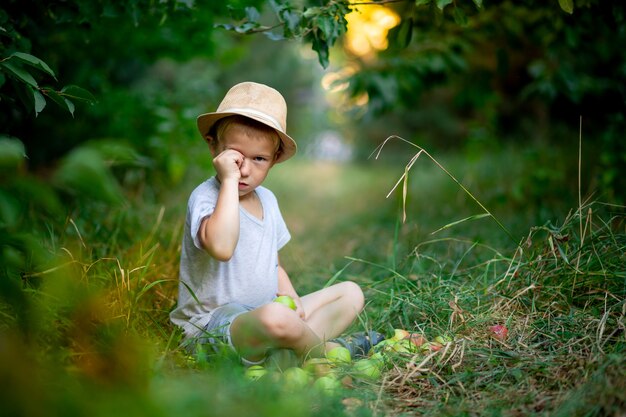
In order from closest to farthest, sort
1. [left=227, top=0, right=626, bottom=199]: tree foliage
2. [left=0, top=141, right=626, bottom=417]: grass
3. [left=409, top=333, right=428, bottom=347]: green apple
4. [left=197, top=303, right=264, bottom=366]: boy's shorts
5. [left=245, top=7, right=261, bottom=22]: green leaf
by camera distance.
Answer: [left=0, top=141, right=626, bottom=417]: grass → [left=197, top=303, right=264, bottom=366]: boy's shorts → [left=409, top=333, right=428, bottom=347]: green apple → [left=245, top=7, right=261, bottom=22]: green leaf → [left=227, top=0, right=626, bottom=199]: tree foliage

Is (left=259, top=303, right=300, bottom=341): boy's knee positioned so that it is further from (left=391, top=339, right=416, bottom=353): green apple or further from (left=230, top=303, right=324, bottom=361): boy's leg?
(left=391, top=339, right=416, bottom=353): green apple

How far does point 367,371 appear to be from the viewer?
70.7 inches

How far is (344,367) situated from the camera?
5.99 ft

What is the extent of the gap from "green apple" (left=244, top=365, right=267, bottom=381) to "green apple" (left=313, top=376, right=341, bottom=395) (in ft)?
0.59

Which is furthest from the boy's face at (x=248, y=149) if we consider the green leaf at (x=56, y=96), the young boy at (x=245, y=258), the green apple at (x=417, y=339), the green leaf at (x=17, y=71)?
the green apple at (x=417, y=339)

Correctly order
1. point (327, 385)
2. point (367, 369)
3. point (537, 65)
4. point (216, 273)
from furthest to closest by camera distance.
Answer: point (537, 65) → point (216, 273) → point (367, 369) → point (327, 385)

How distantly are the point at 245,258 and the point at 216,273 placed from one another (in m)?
0.12

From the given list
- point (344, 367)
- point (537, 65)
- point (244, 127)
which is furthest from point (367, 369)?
point (537, 65)

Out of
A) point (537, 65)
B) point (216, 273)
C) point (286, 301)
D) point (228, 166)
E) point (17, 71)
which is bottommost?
point (286, 301)

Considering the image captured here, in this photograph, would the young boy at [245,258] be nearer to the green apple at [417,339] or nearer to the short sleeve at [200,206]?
the short sleeve at [200,206]

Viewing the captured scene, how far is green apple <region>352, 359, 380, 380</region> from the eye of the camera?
70.3 inches

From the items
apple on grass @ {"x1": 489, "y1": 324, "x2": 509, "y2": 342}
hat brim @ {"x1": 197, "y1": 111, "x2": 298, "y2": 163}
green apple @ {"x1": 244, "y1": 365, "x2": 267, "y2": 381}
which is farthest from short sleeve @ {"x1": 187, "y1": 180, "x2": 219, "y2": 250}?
apple on grass @ {"x1": 489, "y1": 324, "x2": 509, "y2": 342}

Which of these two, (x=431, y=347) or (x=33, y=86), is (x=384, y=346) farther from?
(x=33, y=86)

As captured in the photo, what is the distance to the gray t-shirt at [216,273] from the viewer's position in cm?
200
